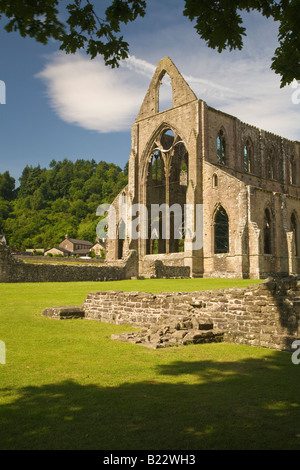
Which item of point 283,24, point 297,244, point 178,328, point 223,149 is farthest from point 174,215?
point 283,24

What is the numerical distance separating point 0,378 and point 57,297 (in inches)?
442

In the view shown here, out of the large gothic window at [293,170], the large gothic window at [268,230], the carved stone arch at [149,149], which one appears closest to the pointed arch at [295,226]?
the large gothic window at [268,230]

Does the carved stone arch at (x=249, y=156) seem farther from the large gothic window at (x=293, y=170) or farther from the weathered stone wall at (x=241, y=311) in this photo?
the weathered stone wall at (x=241, y=311)

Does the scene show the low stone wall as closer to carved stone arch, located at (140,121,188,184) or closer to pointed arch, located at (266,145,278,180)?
carved stone arch, located at (140,121,188,184)

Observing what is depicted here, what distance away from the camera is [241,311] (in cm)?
897

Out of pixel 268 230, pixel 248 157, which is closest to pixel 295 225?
pixel 268 230

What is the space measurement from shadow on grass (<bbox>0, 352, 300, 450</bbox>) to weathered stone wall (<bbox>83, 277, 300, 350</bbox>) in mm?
2001

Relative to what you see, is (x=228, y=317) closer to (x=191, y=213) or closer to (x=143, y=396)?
(x=143, y=396)

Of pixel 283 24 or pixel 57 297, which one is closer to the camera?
pixel 283 24

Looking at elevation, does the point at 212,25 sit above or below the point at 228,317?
above

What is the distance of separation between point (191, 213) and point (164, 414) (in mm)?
29929
